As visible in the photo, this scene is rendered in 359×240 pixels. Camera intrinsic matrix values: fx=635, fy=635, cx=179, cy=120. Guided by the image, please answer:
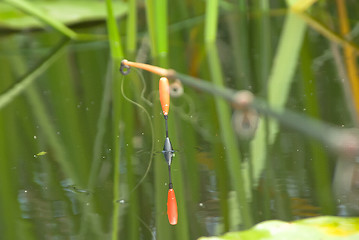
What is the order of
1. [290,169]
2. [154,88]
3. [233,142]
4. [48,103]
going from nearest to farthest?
[290,169] → [233,142] → [48,103] → [154,88]

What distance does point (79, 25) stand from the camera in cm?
283

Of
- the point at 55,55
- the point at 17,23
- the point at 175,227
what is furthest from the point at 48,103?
the point at 17,23

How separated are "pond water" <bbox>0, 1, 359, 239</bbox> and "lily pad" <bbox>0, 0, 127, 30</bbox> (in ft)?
1.75

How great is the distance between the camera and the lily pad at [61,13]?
8.89ft

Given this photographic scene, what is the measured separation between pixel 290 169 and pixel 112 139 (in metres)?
0.38

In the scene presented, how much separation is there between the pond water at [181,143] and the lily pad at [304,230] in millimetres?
61

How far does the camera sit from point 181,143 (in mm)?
1110

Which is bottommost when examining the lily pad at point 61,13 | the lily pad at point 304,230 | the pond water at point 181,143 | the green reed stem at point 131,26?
the lily pad at point 304,230

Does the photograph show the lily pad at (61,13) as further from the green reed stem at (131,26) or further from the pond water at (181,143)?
the green reed stem at (131,26)

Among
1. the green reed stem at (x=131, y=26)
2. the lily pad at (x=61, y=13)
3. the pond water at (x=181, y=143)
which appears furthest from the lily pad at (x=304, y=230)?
the lily pad at (x=61, y=13)

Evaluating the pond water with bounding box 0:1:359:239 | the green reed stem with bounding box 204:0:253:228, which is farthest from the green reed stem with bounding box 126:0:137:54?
the green reed stem with bounding box 204:0:253:228

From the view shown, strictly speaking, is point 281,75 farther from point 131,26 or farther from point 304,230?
point 304,230

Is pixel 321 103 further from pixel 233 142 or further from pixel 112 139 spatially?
pixel 112 139

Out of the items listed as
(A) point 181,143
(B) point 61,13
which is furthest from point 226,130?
(B) point 61,13
